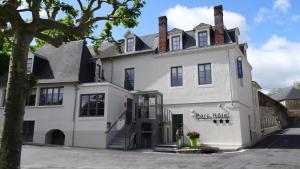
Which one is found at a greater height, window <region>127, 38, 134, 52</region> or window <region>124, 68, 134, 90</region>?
window <region>127, 38, 134, 52</region>

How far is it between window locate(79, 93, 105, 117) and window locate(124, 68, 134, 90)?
4165mm

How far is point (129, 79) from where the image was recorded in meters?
25.0

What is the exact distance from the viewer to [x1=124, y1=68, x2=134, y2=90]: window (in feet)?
81.5

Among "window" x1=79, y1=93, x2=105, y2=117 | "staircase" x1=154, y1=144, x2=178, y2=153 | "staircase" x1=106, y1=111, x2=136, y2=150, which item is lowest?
"staircase" x1=154, y1=144, x2=178, y2=153

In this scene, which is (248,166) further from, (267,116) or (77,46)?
(267,116)

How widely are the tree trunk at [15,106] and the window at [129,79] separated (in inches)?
695

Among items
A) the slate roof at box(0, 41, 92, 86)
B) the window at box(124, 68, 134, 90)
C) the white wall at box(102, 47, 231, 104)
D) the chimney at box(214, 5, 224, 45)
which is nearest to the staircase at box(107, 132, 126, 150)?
the white wall at box(102, 47, 231, 104)

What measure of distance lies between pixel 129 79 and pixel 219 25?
30.5ft

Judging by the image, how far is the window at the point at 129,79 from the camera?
2484 cm

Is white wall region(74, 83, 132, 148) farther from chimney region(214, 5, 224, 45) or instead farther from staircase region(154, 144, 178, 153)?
chimney region(214, 5, 224, 45)

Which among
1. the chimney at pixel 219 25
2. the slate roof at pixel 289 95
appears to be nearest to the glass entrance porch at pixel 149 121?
the chimney at pixel 219 25

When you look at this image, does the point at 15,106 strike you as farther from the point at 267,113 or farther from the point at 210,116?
the point at 267,113

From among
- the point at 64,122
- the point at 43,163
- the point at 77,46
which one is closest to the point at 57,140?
the point at 64,122

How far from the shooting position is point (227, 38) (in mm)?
21812
